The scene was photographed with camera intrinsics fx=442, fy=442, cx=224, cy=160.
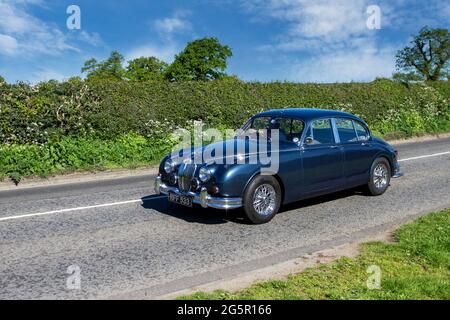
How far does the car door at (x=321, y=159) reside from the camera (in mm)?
7457

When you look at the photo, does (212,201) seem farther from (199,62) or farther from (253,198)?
(199,62)

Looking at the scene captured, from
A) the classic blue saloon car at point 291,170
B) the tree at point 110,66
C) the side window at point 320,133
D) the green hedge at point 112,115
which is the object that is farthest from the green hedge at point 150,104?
the tree at point 110,66

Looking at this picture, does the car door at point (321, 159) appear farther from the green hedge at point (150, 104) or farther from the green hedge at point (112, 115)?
the green hedge at point (150, 104)

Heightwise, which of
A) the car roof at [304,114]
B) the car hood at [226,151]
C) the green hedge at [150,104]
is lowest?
the car hood at [226,151]

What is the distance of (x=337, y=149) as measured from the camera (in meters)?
→ 7.96

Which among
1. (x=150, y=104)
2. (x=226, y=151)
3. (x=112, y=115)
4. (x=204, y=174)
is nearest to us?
(x=204, y=174)

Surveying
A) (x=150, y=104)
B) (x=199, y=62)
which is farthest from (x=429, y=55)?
(x=150, y=104)

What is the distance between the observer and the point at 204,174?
6684 mm

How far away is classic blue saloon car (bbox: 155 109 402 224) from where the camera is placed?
21.8ft

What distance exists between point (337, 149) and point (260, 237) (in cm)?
254

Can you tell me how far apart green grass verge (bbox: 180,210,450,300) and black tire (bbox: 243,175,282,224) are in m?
1.66

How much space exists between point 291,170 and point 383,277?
108 inches

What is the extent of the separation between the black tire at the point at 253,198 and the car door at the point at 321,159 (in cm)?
64
